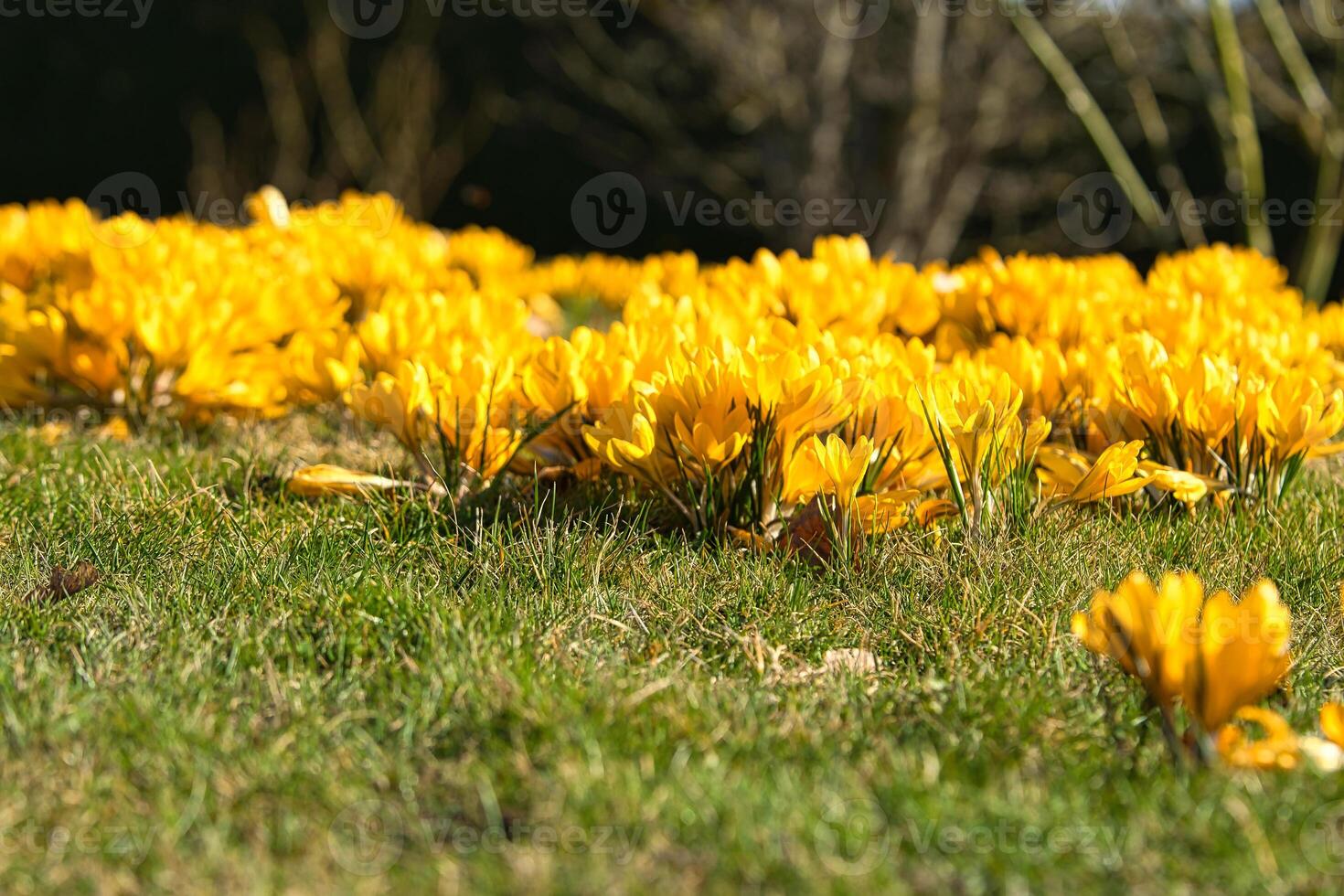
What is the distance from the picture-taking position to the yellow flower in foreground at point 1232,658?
4.80 feet

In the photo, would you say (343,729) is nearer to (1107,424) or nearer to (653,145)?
(1107,424)

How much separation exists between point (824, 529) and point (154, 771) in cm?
111

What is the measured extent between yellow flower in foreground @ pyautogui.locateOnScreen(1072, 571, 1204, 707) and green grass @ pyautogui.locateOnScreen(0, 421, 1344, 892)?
0.10m

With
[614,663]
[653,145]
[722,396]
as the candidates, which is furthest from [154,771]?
[653,145]

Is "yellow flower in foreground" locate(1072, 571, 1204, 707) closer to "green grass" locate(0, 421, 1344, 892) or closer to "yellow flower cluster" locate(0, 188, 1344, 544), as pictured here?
"green grass" locate(0, 421, 1344, 892)

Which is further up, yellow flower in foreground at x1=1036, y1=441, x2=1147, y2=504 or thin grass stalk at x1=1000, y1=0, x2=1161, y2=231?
thin grass stalk at x1=1000, y1=0, x2=1161, y2=231

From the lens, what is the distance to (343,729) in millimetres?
1583

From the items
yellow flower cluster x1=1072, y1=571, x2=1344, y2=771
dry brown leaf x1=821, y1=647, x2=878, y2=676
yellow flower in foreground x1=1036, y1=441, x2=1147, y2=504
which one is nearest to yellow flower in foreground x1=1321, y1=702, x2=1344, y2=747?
yellow flower cluster x1=1072, y1=571, x2=1344, y2=771

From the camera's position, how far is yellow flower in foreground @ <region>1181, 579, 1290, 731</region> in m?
1.46

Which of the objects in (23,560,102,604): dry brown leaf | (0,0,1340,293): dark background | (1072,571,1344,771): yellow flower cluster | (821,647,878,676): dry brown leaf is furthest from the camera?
(0,0,1340,293): dark background

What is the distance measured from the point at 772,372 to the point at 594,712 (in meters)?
0.73

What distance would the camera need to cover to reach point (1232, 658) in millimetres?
1462

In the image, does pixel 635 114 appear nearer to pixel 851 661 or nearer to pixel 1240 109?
pixel 1240 109

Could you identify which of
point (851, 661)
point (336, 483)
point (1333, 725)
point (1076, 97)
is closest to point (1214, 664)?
point (1333, 725)
